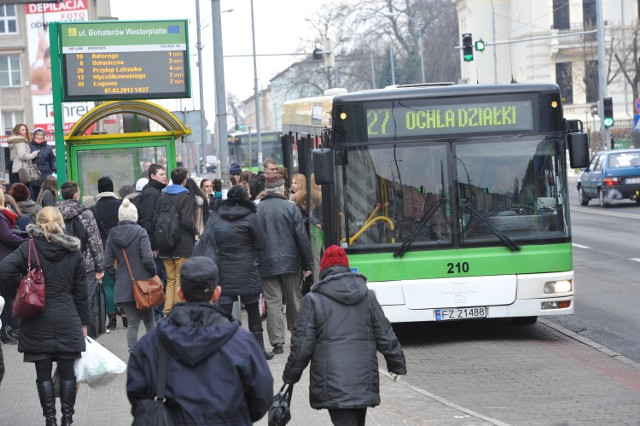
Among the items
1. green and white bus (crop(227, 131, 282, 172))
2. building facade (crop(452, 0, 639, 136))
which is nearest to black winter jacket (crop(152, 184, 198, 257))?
green and white bus (crop(227, 131, 282, 172))

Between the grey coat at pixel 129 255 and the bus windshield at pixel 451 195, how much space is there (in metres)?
2.41

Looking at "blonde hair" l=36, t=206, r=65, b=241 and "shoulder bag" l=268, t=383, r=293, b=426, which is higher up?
"blonde hair" l=36, t=206, r=65, b=241

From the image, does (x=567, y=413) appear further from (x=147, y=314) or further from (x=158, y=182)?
(x=158, y=182)

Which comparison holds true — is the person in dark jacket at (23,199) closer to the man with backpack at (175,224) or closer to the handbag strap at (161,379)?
the man with backpack at (175,224)

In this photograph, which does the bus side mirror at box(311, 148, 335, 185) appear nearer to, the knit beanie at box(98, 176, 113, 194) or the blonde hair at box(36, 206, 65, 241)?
the knit beanie at box(98, 176, 113, 194)

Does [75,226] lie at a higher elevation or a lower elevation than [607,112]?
lower

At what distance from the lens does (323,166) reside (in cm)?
1251

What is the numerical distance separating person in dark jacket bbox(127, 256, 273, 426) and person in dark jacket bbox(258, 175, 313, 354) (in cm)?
694

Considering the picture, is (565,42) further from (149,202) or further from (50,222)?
(50,222)

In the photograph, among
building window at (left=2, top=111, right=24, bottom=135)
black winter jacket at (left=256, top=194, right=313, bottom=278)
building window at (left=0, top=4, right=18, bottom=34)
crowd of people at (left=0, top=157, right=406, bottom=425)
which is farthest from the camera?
building window at (left=2, top=111, right=24, bottom=135)

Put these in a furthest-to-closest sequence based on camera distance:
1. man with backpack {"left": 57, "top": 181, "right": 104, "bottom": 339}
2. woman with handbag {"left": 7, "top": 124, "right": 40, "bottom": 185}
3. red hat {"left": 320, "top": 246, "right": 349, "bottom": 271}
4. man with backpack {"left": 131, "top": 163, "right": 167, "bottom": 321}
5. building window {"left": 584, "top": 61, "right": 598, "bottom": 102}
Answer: building window {"left": 584, "top": 61, "right": 598, "bottom": 102}, woman with handbag {"left": 7, "top": 124, "right": 40, "bottom": 185}, man with backpack {"left": 131, "top": 163, "right": 167, "bottom": 321}, man with backpack {"left": 57, "top": 181, "right": 104, "bottom": 339}, red hat {"left": 320, "top": 246, "right": 349, "bottom": 271}

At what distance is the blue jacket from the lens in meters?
4.87

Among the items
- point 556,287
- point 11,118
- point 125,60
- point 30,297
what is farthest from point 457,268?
point 11,118

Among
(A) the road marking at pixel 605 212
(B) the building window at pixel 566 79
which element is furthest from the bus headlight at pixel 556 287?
(B) the building window at pixel 566 79
